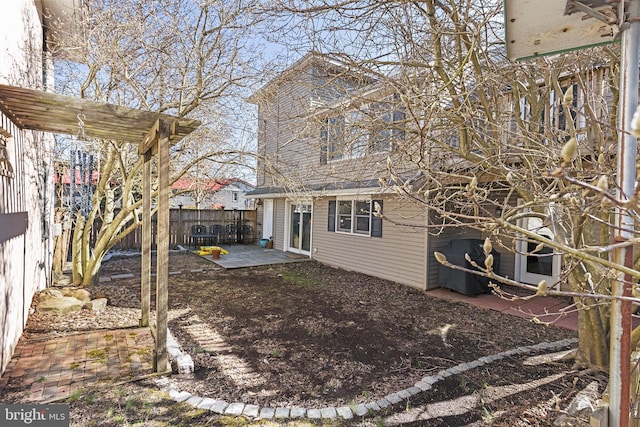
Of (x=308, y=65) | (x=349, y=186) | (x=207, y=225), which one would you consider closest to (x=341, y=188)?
(x=349, y=186)

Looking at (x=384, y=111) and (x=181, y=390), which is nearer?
(x=181, y=390)

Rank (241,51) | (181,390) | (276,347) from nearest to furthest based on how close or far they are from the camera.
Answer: (181,390) → (276,347) → (241,51)

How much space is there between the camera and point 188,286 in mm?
7586

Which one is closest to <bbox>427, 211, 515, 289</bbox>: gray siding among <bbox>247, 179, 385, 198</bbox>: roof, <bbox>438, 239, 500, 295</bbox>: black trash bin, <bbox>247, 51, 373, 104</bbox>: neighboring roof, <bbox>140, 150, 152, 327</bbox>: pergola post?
<bbox>438, 239, 500, 295</bbox>: black trash bin

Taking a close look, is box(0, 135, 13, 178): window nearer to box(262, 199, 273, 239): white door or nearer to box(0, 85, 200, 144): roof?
box(0, 85, 200, 144): roof

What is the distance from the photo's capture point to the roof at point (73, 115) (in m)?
3.02

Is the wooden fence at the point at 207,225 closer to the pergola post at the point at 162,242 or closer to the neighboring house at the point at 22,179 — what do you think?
the neighboring house at the point at 22,179

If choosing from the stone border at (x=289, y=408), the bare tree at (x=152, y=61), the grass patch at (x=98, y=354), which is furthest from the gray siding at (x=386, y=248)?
the grass patch at (x=98, y=354)

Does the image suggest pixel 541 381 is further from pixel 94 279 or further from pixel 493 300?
pixel 94 279

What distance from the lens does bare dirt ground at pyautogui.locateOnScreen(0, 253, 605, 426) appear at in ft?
9.59

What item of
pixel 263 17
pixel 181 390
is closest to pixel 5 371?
pixel 181 390

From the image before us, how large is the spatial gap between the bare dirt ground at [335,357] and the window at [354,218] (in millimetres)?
2073

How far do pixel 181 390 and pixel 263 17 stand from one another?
4.70 m

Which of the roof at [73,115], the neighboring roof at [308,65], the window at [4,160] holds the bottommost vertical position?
the window at [4,160]
